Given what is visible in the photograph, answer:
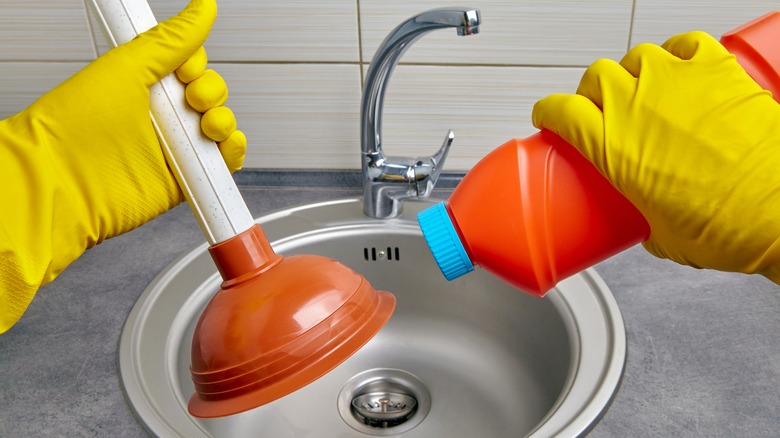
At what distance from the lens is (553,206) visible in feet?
1.71

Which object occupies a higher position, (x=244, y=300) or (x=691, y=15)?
(x=691, y=15)

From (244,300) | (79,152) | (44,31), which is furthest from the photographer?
(44,31)

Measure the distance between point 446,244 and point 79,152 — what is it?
401 mm

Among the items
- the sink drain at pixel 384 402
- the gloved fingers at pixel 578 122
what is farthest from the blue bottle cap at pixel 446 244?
the sink drain at pixel 384 402

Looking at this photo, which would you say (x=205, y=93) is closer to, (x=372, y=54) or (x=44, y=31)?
(x=372, y=54)

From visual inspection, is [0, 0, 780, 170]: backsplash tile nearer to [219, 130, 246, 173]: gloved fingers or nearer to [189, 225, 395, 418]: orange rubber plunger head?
[219, 130, 246, 173]: gloved fingers

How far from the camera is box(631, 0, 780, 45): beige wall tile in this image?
3.12 feet

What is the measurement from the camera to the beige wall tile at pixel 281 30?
0.98m

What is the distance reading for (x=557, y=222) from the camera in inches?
20.6

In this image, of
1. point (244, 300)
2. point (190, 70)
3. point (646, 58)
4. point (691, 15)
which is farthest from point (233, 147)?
point (691, 15)

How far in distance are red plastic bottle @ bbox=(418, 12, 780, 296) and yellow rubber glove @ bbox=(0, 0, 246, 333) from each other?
263 mm

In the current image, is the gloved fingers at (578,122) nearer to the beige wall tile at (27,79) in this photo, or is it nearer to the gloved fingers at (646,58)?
the gloved fingers at (646,58)

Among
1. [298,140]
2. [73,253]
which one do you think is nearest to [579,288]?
[298,140]

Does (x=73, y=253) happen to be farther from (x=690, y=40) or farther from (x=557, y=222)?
(x=690, y=40)
